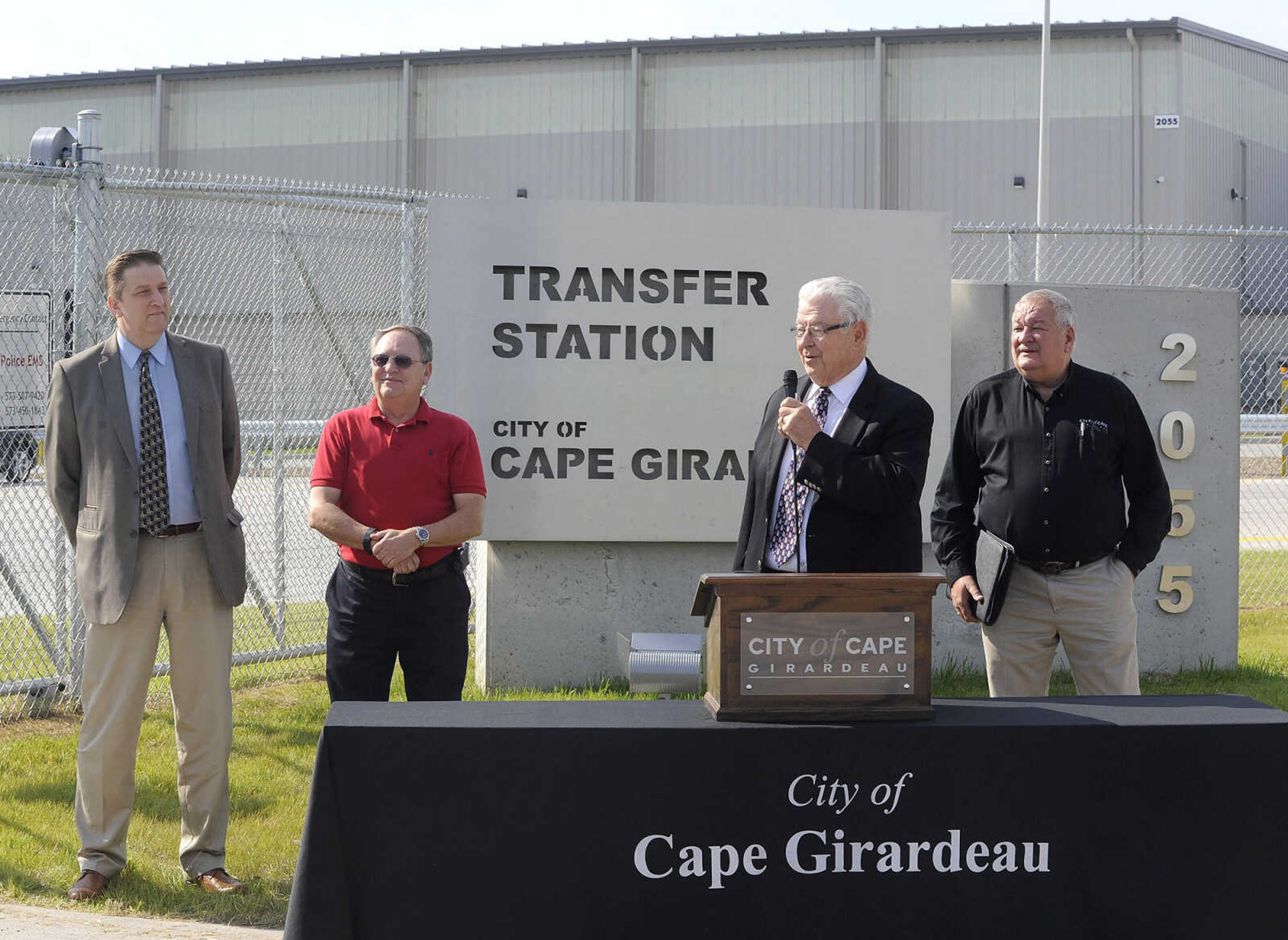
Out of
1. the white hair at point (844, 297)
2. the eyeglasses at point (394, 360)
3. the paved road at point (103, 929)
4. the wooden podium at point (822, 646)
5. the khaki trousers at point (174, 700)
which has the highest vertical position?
the white hair at point (844, 297)

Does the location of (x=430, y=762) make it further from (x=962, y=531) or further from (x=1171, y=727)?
(x=962, y=531)

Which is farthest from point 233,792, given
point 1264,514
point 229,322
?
point 1264,514

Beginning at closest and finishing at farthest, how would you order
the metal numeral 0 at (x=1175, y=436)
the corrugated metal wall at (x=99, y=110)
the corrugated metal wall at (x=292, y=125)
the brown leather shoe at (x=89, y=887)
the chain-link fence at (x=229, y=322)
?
the brown leather shoe at (x=89, y=887) < the chain-link fence at (x=229, y=322) < the metal numeral 0 at (x=1175, y=436) < the corrugated metal wall at (x=292, y=125) < the corrugated metal wall at (x=99, y=110)

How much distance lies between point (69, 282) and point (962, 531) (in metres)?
5.03

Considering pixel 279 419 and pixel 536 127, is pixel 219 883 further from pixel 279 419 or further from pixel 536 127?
pixel 536 127

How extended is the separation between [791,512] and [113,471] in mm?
2231

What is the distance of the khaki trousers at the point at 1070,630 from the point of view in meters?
4.36

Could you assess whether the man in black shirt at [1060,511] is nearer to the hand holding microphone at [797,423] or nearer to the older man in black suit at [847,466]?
the older man in black suit at [847,466]

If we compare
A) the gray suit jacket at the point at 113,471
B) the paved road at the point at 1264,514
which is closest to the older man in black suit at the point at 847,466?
the gray suit jacket at the point at 113,471

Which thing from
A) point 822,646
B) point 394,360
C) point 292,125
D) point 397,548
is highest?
point 292,125

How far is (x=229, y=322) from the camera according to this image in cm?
1145

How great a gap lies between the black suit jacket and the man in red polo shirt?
4.42ft

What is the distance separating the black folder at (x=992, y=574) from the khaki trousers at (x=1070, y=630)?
2.2 inches

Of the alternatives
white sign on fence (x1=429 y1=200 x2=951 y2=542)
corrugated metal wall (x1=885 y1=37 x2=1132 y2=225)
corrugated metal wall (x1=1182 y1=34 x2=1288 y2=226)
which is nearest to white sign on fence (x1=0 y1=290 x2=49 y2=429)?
white sign on fence (x1=429 y1=200 x2=951 y2=542)
